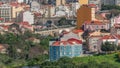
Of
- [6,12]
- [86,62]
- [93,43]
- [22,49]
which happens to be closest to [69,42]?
[93,43]

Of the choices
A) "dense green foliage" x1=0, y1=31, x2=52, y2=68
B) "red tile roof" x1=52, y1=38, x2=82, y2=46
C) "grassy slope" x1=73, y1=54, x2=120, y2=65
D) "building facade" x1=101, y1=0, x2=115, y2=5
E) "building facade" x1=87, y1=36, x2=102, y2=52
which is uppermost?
"red tile roof" x1=52, y1=38, x2=82, y2=46

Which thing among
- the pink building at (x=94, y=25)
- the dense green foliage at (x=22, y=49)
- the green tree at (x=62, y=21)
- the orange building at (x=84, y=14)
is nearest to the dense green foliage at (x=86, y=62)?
the dense green foliage at (x=22, y=49)

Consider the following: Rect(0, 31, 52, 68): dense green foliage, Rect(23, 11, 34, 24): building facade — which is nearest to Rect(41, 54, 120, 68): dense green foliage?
Rect(0, 31, 52, 68): dense green foliage

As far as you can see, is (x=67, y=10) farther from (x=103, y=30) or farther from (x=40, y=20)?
(x=103, y=30)

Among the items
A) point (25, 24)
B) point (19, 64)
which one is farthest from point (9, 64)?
point (25, 24)

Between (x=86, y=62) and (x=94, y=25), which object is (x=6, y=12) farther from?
(x=86, y=62)

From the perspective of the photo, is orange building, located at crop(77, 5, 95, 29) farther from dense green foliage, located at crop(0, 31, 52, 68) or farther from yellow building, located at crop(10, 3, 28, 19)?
yellow building, located at crop(10, 3, 28, 19)

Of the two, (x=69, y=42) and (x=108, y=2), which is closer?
(x=69, y=42)

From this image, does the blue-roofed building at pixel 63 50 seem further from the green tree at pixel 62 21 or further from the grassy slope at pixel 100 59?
the green tree at pixel 62 21
